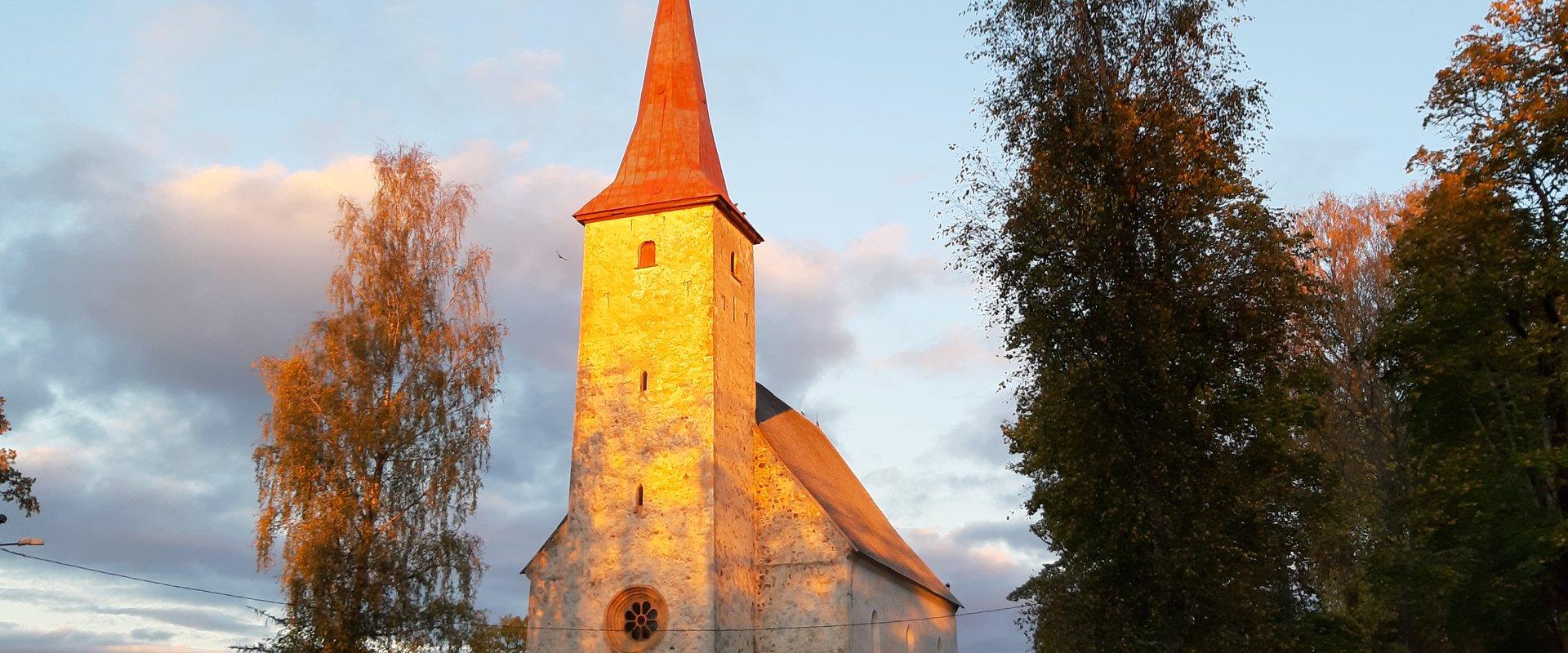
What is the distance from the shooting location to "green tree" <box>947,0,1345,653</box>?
17000 millimetres

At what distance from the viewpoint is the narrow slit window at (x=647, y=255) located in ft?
90.6

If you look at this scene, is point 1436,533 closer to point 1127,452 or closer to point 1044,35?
point 1127,452

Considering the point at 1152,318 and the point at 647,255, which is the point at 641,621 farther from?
the point at 1152,318

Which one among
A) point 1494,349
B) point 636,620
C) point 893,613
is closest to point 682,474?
point 636,620

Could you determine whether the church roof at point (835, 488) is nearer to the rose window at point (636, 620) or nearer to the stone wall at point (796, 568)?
the stone wall at point (796, 568)

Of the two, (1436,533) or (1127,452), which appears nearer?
(1127,452)

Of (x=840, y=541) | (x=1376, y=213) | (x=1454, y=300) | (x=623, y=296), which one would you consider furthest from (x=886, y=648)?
(x=1376, y=213)

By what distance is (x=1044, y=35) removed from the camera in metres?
19.3

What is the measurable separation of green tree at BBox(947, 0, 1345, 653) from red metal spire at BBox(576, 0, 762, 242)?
1045 cm

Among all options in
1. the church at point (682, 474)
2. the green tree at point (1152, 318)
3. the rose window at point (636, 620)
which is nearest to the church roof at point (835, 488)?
the church at point (682, 474)

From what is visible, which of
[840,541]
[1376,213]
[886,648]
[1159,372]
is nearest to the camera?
[1159,372]

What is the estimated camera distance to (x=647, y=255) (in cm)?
2775

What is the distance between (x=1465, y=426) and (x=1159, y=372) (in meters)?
11.0

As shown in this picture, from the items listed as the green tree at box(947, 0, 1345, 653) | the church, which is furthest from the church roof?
the green tree at box(947, 0, 1345, 653)
